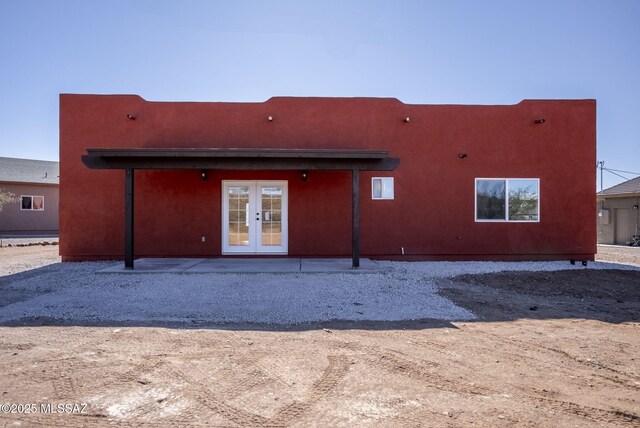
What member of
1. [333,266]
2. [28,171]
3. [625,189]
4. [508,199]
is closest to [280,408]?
[333,266]

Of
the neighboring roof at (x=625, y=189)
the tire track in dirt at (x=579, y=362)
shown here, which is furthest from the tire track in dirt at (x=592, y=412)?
the neighboring roof at (x=625, y=189)

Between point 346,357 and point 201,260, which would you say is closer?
point 346,357

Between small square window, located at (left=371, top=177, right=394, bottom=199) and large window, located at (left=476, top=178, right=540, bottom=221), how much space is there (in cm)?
261

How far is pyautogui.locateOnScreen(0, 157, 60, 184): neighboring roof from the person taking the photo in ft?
77.5

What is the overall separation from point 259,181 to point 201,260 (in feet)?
8.88

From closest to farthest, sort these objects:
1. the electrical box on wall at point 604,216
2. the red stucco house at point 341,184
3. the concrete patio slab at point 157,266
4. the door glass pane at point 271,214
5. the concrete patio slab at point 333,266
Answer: the concrete patio slab at point 157,266 → the concrete patio slab at point 333,266 → the red stucco house at point 341,184 → the door glass pane at point 271,214 → the electrical box on wall at point 604,216

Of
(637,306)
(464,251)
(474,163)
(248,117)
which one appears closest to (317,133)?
(248,117)

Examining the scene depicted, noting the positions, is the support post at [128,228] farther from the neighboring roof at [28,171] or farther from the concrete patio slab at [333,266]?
the neighboring roof at [28,171]

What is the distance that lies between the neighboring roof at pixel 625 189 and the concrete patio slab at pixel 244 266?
17492 millimetres

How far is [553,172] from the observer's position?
11609mm

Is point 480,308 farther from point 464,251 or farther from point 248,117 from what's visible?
point 248,117

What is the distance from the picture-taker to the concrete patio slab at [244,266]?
354 inches

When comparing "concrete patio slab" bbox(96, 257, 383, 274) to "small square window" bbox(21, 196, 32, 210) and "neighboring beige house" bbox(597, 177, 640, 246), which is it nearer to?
"neighboring beige house" bbox(597, 177, 640, 246)

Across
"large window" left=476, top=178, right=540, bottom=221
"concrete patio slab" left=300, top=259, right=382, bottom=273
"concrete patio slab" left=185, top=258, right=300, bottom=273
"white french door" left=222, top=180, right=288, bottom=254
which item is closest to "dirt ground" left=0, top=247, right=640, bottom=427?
"concrete patio slab" left=300, top=259, right=382, bottom=273
